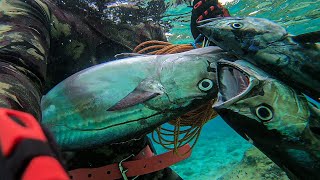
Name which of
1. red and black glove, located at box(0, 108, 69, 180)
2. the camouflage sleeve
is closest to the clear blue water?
the camouflage sleeve

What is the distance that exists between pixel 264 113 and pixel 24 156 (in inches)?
51.6

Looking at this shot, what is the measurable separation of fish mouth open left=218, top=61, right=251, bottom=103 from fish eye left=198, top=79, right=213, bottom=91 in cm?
10

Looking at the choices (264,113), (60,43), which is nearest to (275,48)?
(264,113)

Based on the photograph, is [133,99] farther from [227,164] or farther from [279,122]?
[227,164]

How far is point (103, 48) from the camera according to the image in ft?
8.92

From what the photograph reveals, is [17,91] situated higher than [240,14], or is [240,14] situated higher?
[17,91]

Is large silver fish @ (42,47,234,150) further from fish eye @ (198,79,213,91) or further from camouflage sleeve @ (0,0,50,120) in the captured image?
camouflage sleeve @ (0,0,50,120)

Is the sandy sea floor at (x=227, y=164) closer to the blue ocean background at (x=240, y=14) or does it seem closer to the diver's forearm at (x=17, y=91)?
the blue ocean background at (x=240, y=14)

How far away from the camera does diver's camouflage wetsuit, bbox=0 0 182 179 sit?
4.05ft

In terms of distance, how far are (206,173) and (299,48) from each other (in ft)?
40.1

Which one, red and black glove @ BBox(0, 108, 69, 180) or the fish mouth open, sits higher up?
red and black glove @ BBox(0, 108, 69, 180)

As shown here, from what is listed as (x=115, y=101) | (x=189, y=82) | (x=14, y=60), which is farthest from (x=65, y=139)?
(x=189, y=82)

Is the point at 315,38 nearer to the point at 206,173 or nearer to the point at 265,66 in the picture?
the point at 265,66

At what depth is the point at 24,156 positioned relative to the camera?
1.47ft
